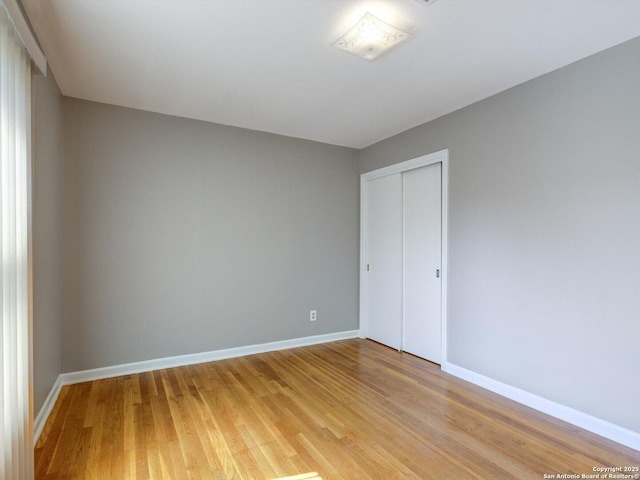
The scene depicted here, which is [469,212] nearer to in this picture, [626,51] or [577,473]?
[626,51]

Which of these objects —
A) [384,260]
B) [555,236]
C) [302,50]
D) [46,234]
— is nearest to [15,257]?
[46,234]

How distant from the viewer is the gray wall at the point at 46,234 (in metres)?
2.15

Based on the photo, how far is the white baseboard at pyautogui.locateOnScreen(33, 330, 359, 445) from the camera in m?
2.45

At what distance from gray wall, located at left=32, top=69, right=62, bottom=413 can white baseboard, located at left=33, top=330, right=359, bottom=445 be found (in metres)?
0.11

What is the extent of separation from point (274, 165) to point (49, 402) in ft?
9.70

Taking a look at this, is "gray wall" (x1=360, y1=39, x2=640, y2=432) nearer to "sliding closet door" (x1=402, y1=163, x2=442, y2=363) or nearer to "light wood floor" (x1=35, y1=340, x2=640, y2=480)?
"sliding closet door" (x1=402, y1=163, x2=442, y2=363)

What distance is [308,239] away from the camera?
411 centimetres

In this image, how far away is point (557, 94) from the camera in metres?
2.42

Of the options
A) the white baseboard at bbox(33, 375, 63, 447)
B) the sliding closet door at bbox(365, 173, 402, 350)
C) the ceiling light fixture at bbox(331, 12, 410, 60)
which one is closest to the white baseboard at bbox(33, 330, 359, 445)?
the white baseboard at bbox(33, 375, 63, 447)

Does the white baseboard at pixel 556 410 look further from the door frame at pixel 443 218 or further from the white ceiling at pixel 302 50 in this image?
the white ceiling at pixel 302 50

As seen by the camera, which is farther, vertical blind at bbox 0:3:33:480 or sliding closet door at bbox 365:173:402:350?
sliding closet door at bbox 365:173:402:350

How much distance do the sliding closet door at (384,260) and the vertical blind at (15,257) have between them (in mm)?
3299

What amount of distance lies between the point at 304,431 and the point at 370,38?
2583 millimetres

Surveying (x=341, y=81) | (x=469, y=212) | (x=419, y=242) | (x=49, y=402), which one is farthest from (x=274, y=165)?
(x=49, y=402)
